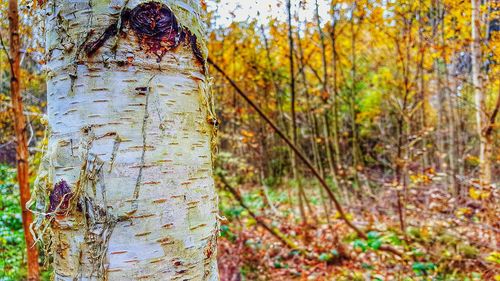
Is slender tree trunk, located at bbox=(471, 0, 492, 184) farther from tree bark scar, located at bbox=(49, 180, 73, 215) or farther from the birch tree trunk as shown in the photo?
tree bark scar, located at bbox=(49, 180, 73, 215)

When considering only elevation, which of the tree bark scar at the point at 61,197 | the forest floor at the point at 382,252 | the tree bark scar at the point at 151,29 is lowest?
the forest floor at the point at 382,252

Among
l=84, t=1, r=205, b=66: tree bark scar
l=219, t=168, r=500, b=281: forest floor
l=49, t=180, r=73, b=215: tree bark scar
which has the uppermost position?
l=84, t=1, r=205, b=66: tree bark scar

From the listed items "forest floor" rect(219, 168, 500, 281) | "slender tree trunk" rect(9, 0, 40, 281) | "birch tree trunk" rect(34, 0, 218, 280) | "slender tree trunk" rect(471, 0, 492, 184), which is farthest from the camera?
"slender tree trunk" rect(471, 0, 492, 184)

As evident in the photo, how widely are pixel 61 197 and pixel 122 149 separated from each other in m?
0.17

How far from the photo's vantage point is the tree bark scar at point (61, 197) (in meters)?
0.68

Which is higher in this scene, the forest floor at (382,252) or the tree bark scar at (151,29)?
the tree bark scar at (151,29)

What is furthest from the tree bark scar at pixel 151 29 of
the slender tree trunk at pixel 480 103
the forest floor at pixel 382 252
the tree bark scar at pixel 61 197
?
the slender tree trunk at pixel 480 103

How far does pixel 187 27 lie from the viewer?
2.57 ft

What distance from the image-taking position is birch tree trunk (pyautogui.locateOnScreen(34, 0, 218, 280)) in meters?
0.66

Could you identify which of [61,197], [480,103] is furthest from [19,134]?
[480,103]

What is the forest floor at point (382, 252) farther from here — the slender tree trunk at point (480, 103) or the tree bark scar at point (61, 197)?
the tree bark scar at point (61, 197)

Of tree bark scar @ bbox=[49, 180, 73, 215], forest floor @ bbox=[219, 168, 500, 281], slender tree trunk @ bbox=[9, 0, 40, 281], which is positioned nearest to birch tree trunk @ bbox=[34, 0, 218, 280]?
tree bark scar @ bbox=[49, 180, 73, 215]

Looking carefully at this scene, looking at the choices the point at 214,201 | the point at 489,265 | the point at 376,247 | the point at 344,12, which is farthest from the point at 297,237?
the point at 214,201

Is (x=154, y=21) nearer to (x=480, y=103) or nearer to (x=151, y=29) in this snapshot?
(x=151, y=29)
